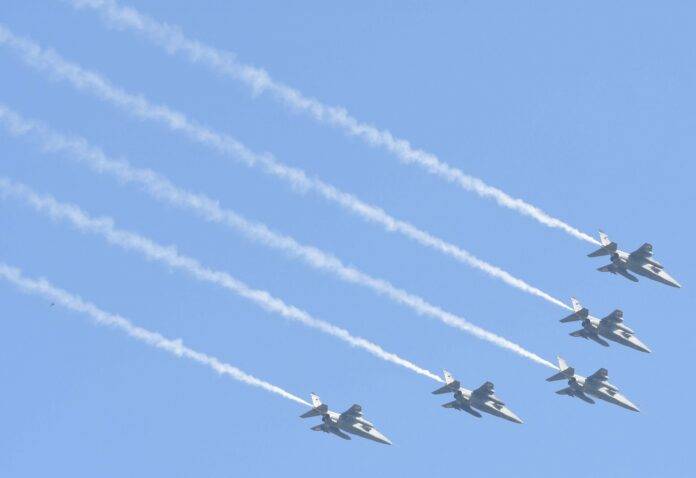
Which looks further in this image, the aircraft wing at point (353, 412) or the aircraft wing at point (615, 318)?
the aircraft wing at point (615, 318)

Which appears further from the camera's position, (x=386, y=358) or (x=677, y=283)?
(x=677, y=283)

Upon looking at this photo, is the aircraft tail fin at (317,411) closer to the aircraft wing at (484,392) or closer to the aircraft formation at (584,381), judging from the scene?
the aircraft formation at (584,381)

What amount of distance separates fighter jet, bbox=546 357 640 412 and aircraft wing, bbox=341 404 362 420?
10022mm

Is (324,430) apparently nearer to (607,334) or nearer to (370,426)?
(370,426)

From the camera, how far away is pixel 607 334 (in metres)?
85.5

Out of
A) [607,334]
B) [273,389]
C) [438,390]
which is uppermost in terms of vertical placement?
[607,334]

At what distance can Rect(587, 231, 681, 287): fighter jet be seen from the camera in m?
84.2

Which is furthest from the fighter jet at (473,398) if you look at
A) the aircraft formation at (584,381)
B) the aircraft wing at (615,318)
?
the aircraft wing at (615,318)

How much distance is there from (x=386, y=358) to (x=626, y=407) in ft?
49.2

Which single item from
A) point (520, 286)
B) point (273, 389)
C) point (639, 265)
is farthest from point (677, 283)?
point (273, 389)

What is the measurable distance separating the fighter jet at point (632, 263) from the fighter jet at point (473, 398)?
322 inches

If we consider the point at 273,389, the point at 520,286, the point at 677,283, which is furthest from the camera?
the point at 677,283

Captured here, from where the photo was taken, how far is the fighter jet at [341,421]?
82.0 metres

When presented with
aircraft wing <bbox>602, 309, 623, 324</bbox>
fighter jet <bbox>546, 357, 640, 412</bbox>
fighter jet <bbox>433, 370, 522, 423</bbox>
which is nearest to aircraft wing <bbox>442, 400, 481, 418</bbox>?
fighter jet <bbox>433, 370, 522, 423</bbox>
